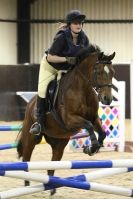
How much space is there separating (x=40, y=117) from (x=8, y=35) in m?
13.9

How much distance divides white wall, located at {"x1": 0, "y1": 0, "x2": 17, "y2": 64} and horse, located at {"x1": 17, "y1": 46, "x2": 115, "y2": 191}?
13.5 m

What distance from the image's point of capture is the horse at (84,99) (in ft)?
21.2

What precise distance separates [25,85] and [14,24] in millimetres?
2513

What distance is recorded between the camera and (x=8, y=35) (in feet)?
68.1

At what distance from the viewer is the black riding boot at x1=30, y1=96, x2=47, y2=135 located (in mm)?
7088

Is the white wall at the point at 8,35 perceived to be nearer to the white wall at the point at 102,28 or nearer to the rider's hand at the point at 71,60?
the white wall at the point at 102,28

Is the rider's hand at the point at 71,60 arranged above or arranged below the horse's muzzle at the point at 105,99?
above

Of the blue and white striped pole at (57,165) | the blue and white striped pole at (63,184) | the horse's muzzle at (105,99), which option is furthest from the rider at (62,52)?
the blue and white striped pole at (57,165)

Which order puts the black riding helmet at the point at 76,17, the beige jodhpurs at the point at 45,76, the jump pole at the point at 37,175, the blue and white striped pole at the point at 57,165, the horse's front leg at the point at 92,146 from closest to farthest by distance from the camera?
1. the blue and white striped pole at the point at 57,165
2. the jump pole at the point at 37,175
3. the horse's front leg at the point at 92,146
4. the black riding helmet at the point at 76,17
5. the beige jodhpurs at the point at 45,76

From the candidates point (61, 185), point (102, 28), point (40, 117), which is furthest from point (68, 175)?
point (102, 28)

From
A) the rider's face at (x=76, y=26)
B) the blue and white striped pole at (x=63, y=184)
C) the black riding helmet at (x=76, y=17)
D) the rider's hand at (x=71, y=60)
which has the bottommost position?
the blue and white striped pole at (x=63, y=184)

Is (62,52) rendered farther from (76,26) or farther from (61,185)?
(61,185)

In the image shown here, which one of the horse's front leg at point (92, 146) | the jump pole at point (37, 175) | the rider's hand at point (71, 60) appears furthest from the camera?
A: the rider's hand at point (71, 60)

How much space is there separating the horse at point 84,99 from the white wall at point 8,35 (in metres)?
13.5
